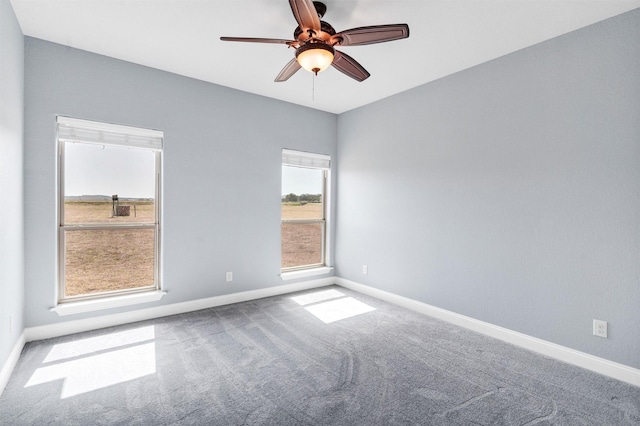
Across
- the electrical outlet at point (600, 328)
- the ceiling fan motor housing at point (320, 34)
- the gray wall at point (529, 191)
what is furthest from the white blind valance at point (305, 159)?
the electrical outlet at point (600, 328)

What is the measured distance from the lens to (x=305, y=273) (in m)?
4.64

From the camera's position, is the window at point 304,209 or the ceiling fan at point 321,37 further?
the window at point 304,209

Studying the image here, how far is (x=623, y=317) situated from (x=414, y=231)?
77.1 inches

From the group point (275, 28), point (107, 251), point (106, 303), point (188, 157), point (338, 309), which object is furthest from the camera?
point (338, 309)

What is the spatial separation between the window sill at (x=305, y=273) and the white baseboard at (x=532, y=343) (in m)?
1.08

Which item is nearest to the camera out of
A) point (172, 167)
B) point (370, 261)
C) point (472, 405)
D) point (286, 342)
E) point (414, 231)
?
point (472, 405)

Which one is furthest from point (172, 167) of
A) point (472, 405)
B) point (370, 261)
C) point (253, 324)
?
point (472, 405)

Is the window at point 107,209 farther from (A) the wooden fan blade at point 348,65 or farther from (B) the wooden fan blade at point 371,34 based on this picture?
(B) the wooden fan blade at point 371,34

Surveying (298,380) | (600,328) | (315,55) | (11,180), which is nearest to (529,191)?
(600,328)

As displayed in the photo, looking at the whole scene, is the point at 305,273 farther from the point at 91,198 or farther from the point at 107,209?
the point at 91,198

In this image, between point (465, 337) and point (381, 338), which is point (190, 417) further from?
point (465, 337)

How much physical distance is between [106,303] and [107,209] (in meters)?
0.97

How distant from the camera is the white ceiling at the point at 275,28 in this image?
7.52 ft

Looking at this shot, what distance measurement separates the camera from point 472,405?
2.02 metres
